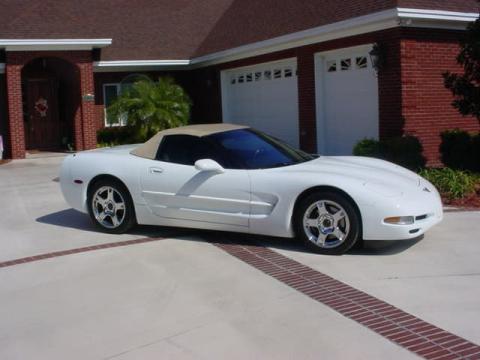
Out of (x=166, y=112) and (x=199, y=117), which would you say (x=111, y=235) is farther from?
(x=199, y=117)

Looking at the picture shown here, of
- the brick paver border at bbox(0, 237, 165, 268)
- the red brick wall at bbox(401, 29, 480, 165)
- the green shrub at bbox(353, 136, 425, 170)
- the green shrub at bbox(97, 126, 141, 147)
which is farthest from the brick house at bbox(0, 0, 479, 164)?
the brick paver border at bbox(0, 237, 165, 268)

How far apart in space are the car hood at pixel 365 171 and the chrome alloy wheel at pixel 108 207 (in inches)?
88.9

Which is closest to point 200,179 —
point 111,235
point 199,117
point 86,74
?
point 111,235

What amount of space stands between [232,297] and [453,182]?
219 inches

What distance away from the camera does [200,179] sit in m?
7.42

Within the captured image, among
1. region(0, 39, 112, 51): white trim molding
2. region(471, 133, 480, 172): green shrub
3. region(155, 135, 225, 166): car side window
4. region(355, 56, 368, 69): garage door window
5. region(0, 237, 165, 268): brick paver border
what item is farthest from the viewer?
region(0, 39, 112, 51): white trim molding

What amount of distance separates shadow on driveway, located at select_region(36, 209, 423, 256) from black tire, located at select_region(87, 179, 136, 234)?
7.2 inches

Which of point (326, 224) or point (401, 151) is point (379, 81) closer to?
point (401, 151)

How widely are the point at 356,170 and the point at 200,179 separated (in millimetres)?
1765

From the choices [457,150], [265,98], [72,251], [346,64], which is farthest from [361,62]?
[72,251]

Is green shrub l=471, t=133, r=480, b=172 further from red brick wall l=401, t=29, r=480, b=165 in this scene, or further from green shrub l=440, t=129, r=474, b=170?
red brick wall l=401, t=29, r=480, b=165

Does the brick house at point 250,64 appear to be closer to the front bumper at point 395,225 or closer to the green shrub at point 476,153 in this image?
the green shrub at point 476,153

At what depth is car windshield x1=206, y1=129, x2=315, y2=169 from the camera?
736cm

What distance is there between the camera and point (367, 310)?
16.6 feet
